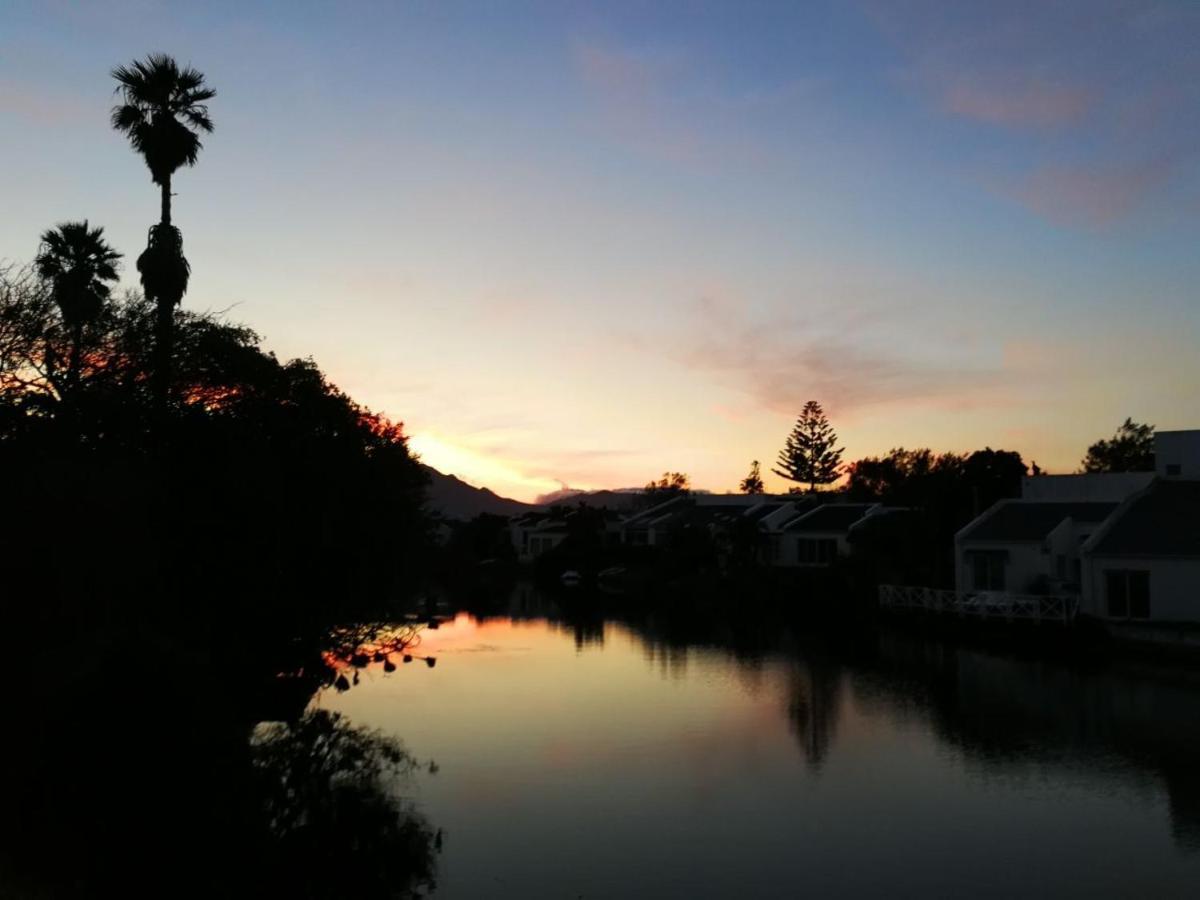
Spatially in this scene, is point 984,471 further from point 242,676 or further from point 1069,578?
point 242,676

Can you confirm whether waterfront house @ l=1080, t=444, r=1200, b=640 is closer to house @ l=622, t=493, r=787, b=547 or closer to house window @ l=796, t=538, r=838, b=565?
house window @ l=796, t=538, r=838, b=565

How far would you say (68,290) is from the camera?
74.0 feet

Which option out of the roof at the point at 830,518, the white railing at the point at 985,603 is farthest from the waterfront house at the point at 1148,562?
the roof at the point at 830,518

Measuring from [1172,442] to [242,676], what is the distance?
130 ft

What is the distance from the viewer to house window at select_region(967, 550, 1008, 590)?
4703 centimetres

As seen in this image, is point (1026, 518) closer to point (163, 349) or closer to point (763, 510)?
point (763, 510)

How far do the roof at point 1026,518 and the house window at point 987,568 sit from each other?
0.70 m

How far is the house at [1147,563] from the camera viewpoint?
120 ft

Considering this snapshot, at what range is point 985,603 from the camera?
44688mm

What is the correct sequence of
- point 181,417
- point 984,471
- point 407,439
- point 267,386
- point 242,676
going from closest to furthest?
Answer: point 242,676 < point 181,417 < point 267,386 < point 407,439 < point 984,471

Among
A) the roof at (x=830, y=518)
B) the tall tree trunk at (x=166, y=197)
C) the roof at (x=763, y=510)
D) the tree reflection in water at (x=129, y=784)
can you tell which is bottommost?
the tree reflection in water at (x=129, y=784)

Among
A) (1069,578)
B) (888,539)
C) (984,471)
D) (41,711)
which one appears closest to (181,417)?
(41,711)

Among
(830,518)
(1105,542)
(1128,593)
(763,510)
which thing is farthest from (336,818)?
(763,510)

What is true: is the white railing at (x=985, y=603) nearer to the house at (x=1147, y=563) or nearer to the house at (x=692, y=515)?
the house at (x=1147, y=563)
